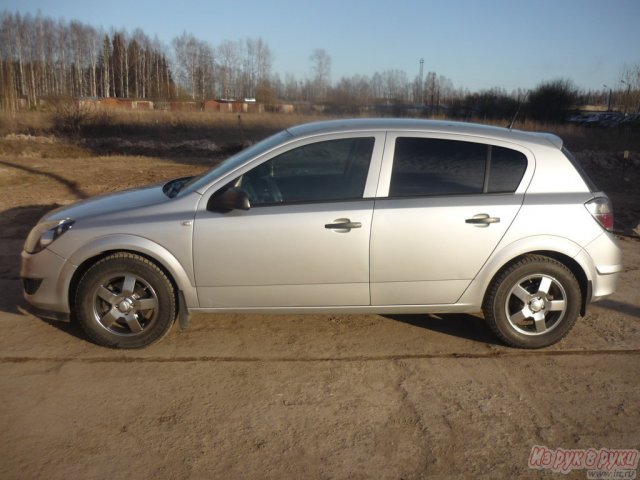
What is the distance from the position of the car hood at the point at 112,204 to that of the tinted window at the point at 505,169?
8.46ft

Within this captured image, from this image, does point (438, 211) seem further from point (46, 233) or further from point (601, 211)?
point (46, 233)

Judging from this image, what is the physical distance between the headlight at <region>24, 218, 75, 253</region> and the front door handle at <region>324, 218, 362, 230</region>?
6.69ft

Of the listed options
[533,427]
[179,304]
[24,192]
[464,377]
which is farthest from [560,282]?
[24,192]

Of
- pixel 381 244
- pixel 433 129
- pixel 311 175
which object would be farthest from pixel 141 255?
pixel 433 129

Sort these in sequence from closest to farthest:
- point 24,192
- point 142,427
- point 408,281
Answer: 1. point 142,427
2. point 408,281
3. point 24,192

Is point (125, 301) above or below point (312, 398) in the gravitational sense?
above

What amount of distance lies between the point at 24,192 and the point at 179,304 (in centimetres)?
799

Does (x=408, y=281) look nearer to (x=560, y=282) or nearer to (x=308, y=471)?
(x=560, y=282)

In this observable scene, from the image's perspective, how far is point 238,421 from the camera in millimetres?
3709

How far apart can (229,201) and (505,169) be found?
7.06 feet

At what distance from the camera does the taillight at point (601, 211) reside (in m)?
4.63

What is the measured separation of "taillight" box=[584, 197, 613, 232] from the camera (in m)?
4.63

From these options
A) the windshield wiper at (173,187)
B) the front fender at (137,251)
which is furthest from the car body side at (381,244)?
the windshield wiper at (173,187)

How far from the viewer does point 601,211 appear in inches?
184
